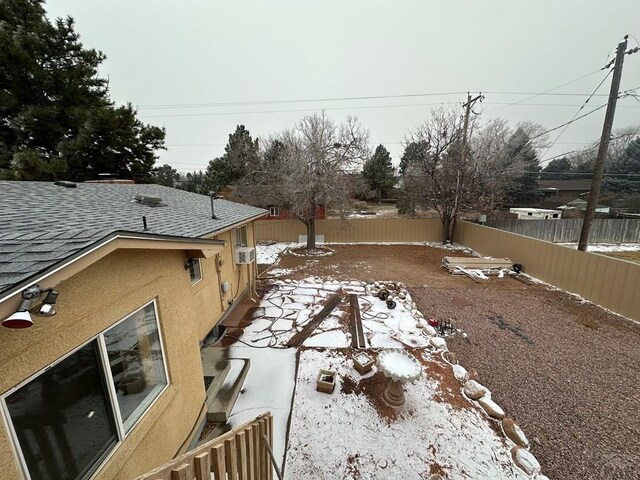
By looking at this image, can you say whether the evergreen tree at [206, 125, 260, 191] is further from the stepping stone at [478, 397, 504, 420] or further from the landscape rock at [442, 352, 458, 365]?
the stepping stone at [478, 397, 504, 420]

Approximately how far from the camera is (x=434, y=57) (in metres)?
16.0

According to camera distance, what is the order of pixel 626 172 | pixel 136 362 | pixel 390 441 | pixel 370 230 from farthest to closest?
pixel 626 172
pixel 370 230
pixel 390 441
pixel 136 362

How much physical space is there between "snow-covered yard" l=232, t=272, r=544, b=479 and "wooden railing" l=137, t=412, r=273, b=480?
1.12 metres

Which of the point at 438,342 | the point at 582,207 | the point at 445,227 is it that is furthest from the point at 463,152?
the point at 582,207

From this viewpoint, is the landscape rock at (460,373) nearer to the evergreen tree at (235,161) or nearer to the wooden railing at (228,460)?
the wooden railing at (228,460)

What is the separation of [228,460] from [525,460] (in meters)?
3.64

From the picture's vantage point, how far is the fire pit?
3.71 m

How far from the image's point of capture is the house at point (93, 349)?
1375 millimetres

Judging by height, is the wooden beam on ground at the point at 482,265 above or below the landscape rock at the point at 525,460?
above

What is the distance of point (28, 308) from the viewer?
47.8 inches

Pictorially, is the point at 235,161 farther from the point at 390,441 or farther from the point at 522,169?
the point at 522,169

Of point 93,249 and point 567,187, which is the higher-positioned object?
point 567,187

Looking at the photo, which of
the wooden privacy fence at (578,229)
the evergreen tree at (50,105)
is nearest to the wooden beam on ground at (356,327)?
the evergreen tree at (50,105)

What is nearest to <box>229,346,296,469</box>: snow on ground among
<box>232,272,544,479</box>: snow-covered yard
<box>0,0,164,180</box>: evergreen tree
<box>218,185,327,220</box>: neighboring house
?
<box>232,272,544,479</box>: snow-covered yard
